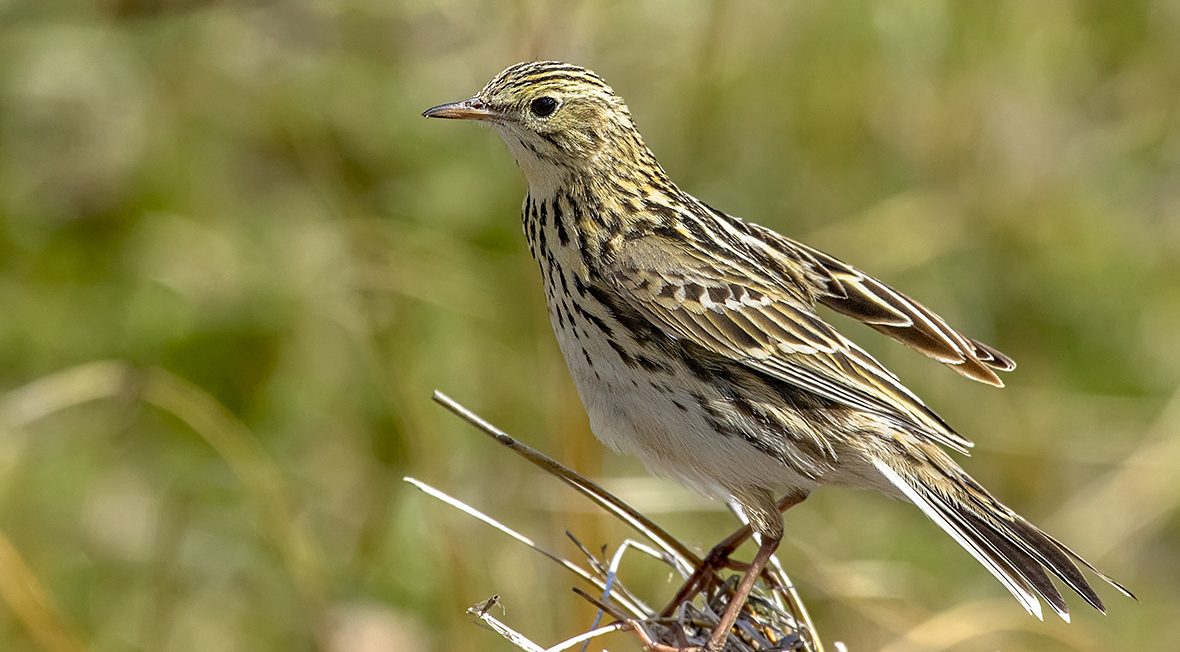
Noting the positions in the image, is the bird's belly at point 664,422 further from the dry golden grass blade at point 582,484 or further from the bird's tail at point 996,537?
the bird's tail at point 996,537

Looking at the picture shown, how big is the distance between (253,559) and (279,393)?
764 mm

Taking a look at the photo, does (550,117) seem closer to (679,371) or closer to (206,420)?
(679,371)

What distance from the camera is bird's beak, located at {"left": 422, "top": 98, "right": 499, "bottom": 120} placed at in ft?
15.5

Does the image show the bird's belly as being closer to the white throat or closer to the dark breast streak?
the dark breast streak

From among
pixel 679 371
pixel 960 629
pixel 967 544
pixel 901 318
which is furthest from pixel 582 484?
pixel 960 629

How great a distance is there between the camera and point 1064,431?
28.5 ft

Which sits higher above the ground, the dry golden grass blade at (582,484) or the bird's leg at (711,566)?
the dry golden grass blade at (582,484)

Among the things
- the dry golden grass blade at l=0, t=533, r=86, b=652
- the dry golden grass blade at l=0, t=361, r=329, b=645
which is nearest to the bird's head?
the dry golden grass blade at l=0, t=361, r=329, b=645

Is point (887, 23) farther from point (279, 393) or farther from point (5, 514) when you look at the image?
point (5, 514)

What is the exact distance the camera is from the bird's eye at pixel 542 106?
4871mm

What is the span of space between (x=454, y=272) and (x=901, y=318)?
3936 millimetres

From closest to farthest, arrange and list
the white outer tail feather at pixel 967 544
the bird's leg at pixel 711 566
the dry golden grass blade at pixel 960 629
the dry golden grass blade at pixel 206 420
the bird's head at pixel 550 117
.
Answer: the white outer tail feather at pixel 967 544, the bird's leg at pixel 711 566, the bird's head at pixel 550 117, the dry golden grass blade at pixel 960 629, the dry golden grass blade at pixel 206 420

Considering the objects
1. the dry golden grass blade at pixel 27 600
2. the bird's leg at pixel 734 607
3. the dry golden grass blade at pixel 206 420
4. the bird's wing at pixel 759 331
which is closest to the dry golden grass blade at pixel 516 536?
the bird's leg at pixel 734 607

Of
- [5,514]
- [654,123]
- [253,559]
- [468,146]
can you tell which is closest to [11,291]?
[5,514]
